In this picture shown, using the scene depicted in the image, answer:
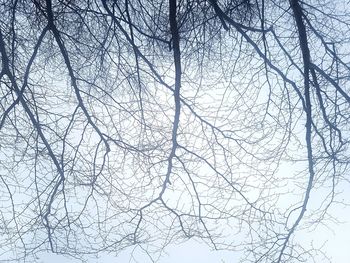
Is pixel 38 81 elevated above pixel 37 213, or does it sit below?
above

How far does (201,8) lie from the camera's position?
208 inches

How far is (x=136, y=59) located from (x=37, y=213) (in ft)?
6.35

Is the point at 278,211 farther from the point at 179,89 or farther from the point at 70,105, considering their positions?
the point at 70,105

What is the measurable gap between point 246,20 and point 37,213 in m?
3.05

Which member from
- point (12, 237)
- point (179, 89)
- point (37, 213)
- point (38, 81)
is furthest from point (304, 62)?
point (12, 237)

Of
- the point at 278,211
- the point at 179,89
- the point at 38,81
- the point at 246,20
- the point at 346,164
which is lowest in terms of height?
the point at 278,211

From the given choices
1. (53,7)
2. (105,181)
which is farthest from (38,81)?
(105,181)

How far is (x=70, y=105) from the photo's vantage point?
16.8ft

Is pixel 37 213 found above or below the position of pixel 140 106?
below

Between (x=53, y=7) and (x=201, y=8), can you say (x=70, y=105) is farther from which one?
(x=201, y=8)

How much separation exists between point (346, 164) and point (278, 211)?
0.90 meters

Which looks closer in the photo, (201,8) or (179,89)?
(179,89)

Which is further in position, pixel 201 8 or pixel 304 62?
pixel 201 8

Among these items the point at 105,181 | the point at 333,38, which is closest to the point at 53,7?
the point at 105,181
